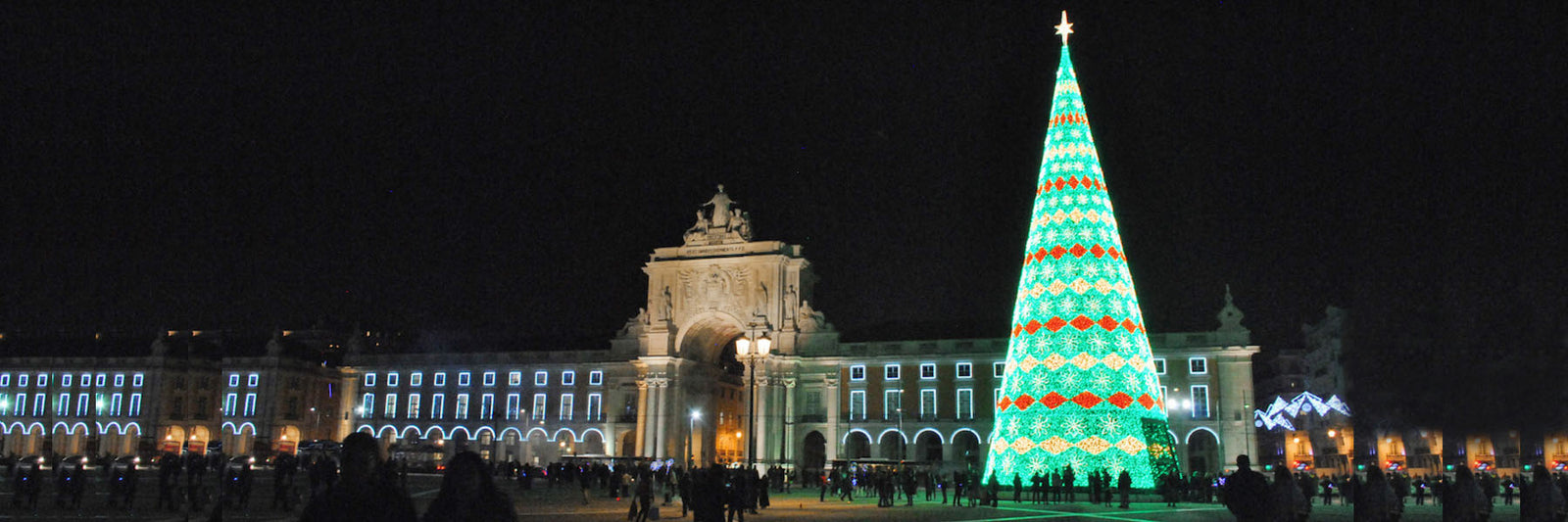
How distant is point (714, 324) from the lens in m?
73.8

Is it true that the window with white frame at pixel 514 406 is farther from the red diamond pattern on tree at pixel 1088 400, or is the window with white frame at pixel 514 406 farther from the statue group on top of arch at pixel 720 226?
the red diamond pattern on tree at pixel 1088 400

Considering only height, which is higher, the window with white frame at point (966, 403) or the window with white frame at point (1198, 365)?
the window with white frame at point (1198, 365)

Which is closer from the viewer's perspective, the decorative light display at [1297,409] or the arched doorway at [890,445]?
the arched doorway at [890,445]

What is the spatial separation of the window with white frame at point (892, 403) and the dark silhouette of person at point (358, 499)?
207 ft

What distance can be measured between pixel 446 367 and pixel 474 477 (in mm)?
75951

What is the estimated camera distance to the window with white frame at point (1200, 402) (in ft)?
202

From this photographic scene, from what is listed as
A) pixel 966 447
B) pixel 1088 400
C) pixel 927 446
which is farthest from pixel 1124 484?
pixel 927 446

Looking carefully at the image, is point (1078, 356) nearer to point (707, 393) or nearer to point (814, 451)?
point (814, 451)

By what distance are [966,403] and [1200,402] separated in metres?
13.0

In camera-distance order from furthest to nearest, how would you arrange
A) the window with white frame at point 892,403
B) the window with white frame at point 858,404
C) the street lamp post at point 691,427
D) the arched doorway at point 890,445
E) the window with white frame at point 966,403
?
the street lamp post at point 691,427 < the window with white frame at point 858,404 < the window with white frame at point 892,403 < the arched doorway at point 890,445 < the window with white frame at point 966,403

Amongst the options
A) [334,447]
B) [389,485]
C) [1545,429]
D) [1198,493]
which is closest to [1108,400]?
[1198,493]

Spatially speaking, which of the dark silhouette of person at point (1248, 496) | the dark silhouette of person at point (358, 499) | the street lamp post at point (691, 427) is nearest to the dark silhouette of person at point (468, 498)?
the dark silhouette of person at point (358, 499)

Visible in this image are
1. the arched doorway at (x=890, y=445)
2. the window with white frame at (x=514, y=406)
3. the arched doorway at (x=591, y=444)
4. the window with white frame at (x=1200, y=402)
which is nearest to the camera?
the window with white frame at (x=1200, y=402)

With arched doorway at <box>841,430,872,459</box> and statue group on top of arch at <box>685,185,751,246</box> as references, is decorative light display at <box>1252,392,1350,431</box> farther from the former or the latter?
statue group on top of arch at <box>685,185,751,246</box>
